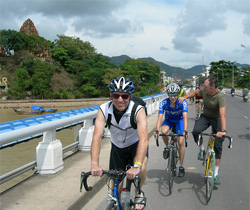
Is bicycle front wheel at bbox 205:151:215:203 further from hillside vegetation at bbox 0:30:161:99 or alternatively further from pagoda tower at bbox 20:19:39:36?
pagoda tower at bbox 20:19:39:36

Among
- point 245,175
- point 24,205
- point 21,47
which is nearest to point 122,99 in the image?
point 24,205

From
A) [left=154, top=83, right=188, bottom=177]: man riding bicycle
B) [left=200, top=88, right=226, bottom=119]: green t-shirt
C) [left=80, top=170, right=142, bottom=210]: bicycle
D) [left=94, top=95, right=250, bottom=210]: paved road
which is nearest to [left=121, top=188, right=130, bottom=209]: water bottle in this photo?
[left=80, top=170, right=142, bottom=210]: bicycle

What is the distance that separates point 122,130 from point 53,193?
5.83 feet

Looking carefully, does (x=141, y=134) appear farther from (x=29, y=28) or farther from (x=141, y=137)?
(x=29, y=28)

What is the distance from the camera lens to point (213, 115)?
5.74 metres

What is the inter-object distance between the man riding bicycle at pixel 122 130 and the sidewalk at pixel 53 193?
106 cm

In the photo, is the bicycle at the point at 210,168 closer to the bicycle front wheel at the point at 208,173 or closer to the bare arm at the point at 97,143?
the bicycle front wheel at the point at 208,173

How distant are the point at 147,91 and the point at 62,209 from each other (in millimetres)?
87177

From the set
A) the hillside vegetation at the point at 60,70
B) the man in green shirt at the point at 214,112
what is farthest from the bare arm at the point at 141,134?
the hillside vegetation at the point at 60,70

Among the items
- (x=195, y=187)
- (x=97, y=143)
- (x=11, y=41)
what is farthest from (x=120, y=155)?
(x=11, y=41)

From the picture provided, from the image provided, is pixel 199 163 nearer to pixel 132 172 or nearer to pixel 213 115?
pixel 213 115

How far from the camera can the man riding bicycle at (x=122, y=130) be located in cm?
323

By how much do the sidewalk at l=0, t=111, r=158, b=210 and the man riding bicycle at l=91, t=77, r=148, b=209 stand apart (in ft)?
3.48

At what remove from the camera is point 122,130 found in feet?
11.5
